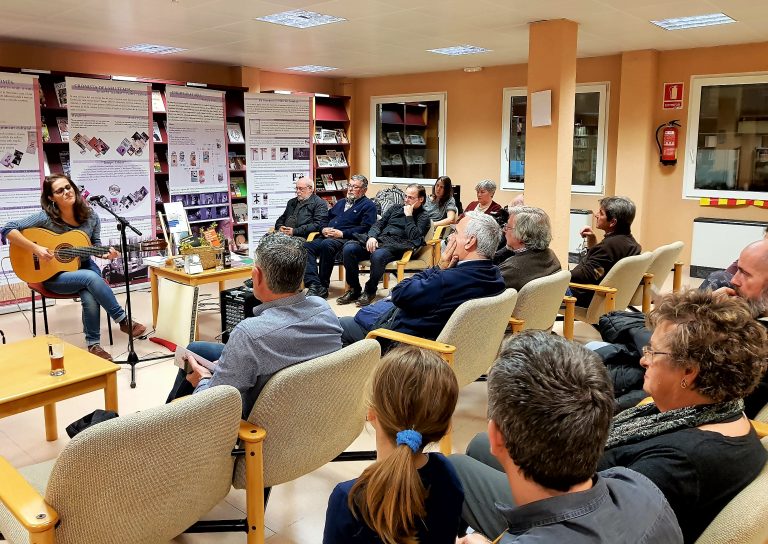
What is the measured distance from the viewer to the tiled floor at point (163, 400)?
254 centimetres

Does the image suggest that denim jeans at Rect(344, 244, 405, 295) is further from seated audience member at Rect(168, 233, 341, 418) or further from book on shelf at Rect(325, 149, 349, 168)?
book on shelf at Rect(325, 149, 349, 168)

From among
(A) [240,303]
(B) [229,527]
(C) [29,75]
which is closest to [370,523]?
(B) [229,527]

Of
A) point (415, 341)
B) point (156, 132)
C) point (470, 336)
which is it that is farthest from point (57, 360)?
point (156, 132)

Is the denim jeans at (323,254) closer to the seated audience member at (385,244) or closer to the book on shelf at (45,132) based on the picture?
the seated audience member at (385,244)

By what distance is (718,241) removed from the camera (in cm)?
727

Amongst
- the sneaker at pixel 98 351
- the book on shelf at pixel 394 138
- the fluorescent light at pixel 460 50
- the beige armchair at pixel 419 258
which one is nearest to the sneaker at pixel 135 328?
the sneaker at pixel 98 351

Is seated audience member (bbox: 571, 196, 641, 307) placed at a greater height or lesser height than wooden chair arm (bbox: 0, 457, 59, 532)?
greater

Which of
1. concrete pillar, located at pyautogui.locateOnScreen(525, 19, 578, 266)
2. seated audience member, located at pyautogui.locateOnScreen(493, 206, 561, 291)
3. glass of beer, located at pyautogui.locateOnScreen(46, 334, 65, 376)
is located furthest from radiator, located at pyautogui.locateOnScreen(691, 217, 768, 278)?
glass of beer, located at pyautogui.locateOnScreen(46, 334, 65, 376)

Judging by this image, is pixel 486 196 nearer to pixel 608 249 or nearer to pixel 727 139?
pixel 608 249

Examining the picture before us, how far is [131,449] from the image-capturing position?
1.54 m

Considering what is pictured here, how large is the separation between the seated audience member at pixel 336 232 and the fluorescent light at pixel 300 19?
171 centimetres

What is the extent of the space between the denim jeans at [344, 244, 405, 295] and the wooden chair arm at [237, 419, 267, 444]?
13.9ft

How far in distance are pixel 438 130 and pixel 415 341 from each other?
712 centimetres

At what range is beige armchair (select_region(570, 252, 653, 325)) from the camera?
405cm
